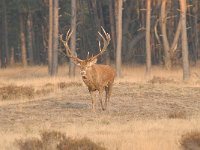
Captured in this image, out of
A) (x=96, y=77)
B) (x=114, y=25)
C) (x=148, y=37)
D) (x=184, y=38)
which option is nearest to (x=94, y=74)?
(x=96, y=77)

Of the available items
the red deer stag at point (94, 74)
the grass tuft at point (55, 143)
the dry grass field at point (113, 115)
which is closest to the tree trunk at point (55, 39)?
the dry grass field at point (113, 115)

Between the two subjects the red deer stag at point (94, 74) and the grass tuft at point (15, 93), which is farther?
the grass tuft at point (15, 93)

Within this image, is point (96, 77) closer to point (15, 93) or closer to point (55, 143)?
point (55, 143)

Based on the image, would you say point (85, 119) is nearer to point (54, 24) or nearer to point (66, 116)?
point (66, 116)

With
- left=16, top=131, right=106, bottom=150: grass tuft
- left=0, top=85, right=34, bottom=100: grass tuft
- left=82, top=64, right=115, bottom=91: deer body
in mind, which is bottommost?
left=0, top=85, right=34, bottom=100: grass tuft

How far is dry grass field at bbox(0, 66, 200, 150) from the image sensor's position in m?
13.8

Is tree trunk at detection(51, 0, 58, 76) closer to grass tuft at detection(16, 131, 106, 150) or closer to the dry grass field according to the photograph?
the dry grass field

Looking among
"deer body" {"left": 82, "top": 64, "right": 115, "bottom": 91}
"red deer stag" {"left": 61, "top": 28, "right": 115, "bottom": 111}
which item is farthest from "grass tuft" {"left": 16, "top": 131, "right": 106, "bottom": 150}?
"deer body" {"left": 82, "top": 64, "right": 115, "bottom": 91}

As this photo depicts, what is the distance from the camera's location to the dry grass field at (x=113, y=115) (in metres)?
13.8

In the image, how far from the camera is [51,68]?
135 feet

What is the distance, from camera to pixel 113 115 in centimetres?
1930

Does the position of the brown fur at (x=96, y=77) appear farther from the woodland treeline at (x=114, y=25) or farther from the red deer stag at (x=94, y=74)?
the woodland treeline at (x=114, y=25)

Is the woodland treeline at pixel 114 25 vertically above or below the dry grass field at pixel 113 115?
above

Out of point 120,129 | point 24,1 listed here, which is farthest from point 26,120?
point 24,1
